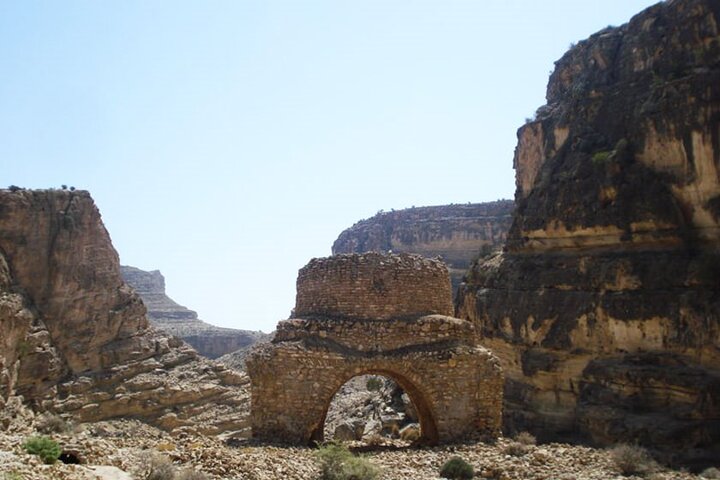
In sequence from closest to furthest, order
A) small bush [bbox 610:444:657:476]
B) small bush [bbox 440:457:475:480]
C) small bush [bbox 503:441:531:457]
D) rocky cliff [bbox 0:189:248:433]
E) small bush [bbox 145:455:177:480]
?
small bush [bbox 145:455:177:480], small bush [bbox 440:457:475:480], small bush [bbox 610:444:657:476], small bush [bbox 503:441:531:457], rocky cliff [bbox 0:189:248:433]

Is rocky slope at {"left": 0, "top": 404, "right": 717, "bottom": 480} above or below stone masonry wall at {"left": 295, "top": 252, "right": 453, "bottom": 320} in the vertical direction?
below

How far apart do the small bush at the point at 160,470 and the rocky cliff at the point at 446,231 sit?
3275 inches

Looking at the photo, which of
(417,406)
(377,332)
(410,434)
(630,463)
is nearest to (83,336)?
(410,434)

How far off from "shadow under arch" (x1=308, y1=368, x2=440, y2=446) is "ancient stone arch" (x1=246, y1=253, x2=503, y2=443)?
0.04 metres

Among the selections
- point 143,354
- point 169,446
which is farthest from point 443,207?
point 169,446

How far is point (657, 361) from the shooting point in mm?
30250

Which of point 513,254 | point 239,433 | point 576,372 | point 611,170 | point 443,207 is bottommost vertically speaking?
point 239,433

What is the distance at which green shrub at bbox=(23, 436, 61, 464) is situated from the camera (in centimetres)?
994

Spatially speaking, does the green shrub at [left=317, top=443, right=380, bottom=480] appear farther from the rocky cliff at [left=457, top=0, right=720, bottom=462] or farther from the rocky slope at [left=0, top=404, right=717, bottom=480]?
the rocky cliff at [left=457, top=0, right=720, bottom=462]

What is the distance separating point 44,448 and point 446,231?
96.4 meters

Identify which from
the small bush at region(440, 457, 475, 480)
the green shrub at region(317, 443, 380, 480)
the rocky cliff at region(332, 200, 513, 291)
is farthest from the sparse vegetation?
the rocky cliff at region(332, 200, 513, 291)

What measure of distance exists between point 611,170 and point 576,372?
10789 mm

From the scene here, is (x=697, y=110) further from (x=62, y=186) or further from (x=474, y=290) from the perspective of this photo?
(x=62, y=186)

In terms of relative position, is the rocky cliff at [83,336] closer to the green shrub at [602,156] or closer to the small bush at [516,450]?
the green shrub at [602,156]
